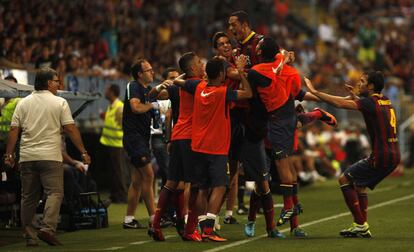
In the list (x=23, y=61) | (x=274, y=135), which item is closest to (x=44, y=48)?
(x=23, y=61)

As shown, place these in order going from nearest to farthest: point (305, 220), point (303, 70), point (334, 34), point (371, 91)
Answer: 1. point (371, 91)
2. point (305, 220)
3. point (303, 70)
4. point (334, 34)

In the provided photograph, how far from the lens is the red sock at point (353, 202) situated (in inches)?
537

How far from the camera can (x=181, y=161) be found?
1350 cm

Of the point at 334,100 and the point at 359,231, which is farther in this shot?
the point at 359,231

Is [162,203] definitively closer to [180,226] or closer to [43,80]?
[180,226]

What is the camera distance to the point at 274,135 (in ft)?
45.4

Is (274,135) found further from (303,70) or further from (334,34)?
(334,34)

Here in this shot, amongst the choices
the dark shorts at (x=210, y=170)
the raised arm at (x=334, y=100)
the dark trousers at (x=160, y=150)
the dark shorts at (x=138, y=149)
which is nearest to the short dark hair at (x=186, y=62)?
the dark shorts at (x=210, y=170)

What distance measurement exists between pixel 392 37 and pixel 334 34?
6.67 ft

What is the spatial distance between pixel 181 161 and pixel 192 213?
60 centimetres

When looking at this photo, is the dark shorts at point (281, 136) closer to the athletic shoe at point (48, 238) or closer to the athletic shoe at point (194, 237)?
the athletic shoe at point (194, 237)

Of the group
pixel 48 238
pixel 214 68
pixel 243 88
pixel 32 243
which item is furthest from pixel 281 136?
pixel 32 243

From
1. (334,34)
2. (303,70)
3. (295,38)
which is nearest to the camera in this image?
(303,70)

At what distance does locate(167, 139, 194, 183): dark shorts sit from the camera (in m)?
13.3
